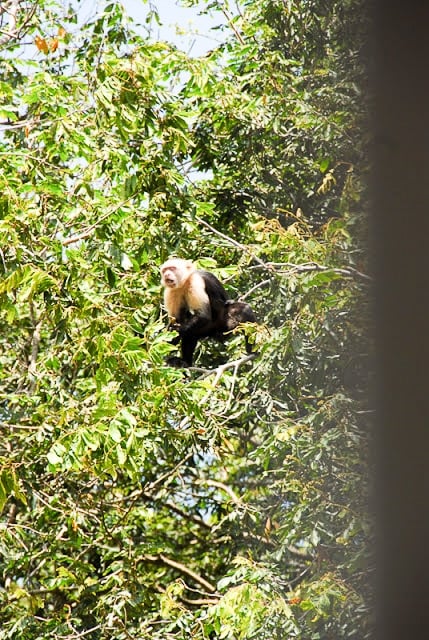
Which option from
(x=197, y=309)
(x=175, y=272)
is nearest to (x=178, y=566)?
(x=197, y=309)

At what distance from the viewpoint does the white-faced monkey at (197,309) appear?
1678 millimetres

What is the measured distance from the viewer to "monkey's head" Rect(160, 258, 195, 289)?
5.28ft

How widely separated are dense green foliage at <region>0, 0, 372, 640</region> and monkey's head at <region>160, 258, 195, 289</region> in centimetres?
4

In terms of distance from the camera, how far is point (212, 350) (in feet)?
5.98

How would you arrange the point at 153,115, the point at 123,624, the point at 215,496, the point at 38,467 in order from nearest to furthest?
the point at 153,115
the point at 123,624
the point at 38,467
the point at 215,496

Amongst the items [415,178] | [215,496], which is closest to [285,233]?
[215,496]

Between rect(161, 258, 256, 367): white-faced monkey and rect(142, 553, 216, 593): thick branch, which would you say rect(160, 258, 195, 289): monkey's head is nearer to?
rect(161, 258, 256, 367): white-faced monkey

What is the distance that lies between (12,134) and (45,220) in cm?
37

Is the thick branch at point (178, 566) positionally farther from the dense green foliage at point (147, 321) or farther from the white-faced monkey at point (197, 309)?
the white-faced monkey at point (197, 309)

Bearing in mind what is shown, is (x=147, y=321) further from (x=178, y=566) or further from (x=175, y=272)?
(x=178, y=566)

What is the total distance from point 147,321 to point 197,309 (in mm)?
155

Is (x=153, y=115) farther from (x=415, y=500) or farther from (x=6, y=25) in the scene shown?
(x=415, y=500)

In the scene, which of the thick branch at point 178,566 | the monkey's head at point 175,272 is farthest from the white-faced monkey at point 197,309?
the thick branch at point 178,566

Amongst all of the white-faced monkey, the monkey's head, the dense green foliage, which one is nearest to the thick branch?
the dense green foliage
